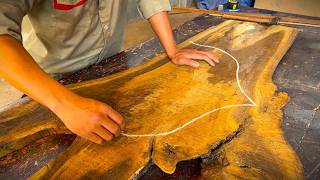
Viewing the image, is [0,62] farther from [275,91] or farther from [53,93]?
[275,91]

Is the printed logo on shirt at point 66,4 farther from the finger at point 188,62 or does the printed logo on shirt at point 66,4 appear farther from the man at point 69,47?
the finger at point 188,62

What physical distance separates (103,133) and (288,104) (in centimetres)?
66

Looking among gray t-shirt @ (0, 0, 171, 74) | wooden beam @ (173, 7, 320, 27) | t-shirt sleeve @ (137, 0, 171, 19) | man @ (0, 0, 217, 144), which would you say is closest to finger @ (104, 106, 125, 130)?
man @ (0, 0, 217, 144)

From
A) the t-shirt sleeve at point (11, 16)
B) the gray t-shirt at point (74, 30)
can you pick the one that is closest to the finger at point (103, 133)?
the t-shirt sleeve at point (11, 16)

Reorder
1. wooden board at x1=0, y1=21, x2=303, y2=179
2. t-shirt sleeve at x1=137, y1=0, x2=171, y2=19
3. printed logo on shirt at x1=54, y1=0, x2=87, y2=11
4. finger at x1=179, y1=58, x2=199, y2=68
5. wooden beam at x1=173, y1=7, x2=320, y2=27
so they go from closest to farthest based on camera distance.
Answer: wooden board at x1=0, y1=21, x2=303, y2=179 → printed logo on shirt at x1=54, y1=0, x2=87, y2=11 → finger at x1=179, y1=58, x2=199, y2=68 → t-shirt sleeve at x1=137, y1=0, x2=171, y2=19 → wooden beam at x1=173, y1=7, x2=320, y2=27

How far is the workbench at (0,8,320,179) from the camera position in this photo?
0.91 m

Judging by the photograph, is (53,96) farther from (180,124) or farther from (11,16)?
(180,124)

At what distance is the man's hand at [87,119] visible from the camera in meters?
0.96

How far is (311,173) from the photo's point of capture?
873 mm

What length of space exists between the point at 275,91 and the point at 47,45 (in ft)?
3.26

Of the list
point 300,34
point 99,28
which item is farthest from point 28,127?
point 300,34

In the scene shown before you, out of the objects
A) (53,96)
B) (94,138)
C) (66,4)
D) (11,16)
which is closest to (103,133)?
(94,138)

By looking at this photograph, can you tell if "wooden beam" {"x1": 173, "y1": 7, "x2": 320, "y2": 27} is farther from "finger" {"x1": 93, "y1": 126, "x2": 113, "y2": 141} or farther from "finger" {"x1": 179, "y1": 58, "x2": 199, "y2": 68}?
"finger" {"x1": 93, "y1": 126, "x2": 113, "y2": 141}

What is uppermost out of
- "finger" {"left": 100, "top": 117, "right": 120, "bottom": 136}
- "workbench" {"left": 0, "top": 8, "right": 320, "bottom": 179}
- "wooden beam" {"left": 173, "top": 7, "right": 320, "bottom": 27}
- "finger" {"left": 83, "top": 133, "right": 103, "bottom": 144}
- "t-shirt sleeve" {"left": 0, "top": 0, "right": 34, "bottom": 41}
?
"t-shirt sleeve" {"left": 0, "top": 0, "right": 34, "bottom": 41}
